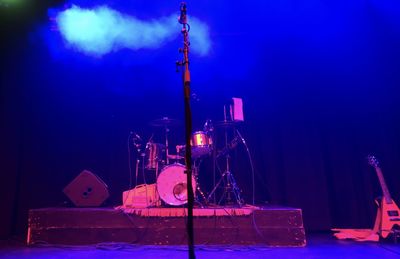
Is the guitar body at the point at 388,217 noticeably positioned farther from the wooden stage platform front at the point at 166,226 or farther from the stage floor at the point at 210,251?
the wooden stage platform front at the point at 166,226

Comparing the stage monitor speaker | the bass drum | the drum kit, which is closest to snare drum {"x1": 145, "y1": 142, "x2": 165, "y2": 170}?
the drum kit

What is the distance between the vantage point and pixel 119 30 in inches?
248

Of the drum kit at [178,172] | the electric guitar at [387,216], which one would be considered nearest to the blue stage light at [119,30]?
the drum kit at [178,172]

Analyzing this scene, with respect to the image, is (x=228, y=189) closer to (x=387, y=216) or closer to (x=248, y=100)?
(x=248, y=100)

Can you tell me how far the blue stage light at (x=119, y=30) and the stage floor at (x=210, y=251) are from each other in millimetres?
3518

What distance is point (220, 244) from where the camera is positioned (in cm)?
472

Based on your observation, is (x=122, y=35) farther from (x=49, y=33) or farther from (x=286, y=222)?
(x=286, y=222)

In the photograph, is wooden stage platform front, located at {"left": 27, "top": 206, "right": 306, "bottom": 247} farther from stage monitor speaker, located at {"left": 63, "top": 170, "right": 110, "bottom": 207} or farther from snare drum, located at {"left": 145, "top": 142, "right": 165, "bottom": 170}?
snare drum, located at {"left": 145, "top": 142, "right": 165, "bottom": 170}

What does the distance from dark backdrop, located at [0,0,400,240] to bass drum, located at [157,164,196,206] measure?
104cm

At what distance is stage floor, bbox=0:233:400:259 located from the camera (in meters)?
4.11

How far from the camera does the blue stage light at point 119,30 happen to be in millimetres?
6289

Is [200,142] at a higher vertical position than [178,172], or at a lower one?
higher

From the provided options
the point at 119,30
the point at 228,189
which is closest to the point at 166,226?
the point at 228,189

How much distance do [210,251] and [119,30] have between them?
13.7ft
